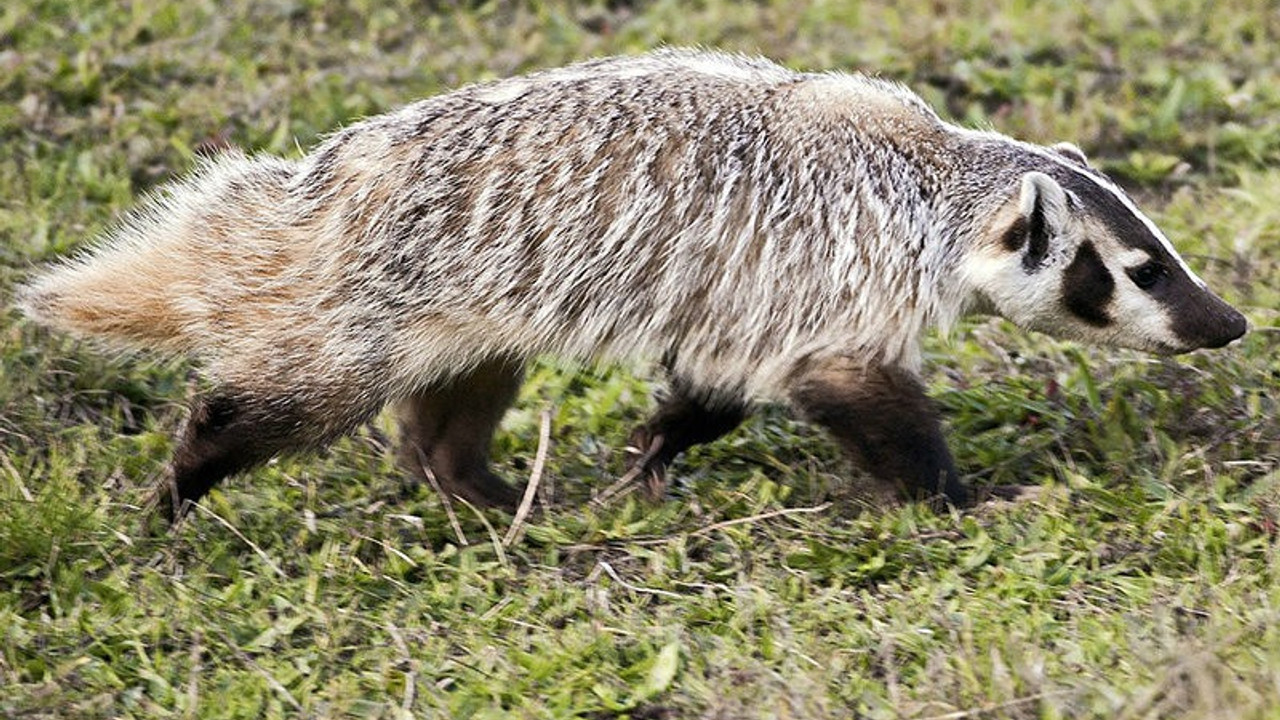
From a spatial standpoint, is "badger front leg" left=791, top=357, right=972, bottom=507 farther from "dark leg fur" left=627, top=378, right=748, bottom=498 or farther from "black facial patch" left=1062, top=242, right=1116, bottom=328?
"black facial patch" left=1062, top=242, right=1116, bottom=328

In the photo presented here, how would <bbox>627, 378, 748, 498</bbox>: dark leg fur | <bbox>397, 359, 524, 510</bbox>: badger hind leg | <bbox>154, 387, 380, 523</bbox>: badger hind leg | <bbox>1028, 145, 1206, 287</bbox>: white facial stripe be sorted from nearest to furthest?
<bbox>154, 387, 380, 523</bbox>: badger hind leg < <bbox>1028, 145, 1206, 287</bbox>: white facial stripe < <bbox>627, 378, 748, 498</bbox>: dark leg fur < <bbox>397, 359, 524, 510</bbox>: badger hind leg

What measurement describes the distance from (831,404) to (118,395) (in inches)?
93.9

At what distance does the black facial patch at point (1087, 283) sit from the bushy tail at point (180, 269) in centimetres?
223

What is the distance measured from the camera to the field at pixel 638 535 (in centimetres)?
419

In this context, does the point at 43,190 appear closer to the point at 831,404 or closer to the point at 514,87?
the point at 514,87

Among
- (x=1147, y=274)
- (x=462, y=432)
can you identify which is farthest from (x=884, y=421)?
(x=462, y=432)

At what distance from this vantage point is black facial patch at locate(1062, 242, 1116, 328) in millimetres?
5137

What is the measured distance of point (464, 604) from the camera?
475cm

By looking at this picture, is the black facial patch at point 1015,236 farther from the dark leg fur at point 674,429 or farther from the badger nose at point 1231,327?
the dark leg fur at point 674,429

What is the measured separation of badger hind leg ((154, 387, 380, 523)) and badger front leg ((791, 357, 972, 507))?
48.4 inches

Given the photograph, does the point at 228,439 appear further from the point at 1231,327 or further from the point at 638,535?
the point at 1231,327

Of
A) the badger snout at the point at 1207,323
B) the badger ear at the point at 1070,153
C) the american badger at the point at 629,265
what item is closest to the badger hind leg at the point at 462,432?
the american badger at the point at 629,265

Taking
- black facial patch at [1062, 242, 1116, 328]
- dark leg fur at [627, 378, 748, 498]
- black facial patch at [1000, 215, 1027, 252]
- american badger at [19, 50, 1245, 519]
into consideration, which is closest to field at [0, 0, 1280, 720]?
dark leg fur at [627, 378, 748, 498]

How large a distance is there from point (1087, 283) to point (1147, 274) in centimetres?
17
